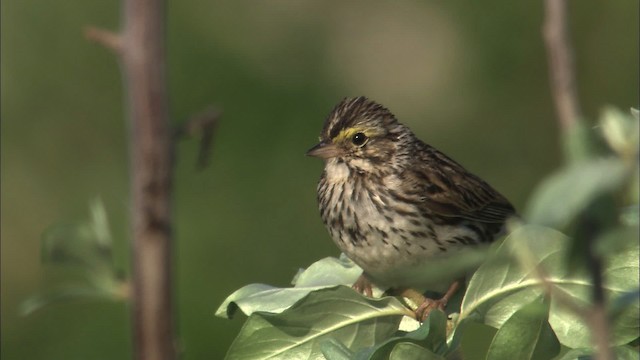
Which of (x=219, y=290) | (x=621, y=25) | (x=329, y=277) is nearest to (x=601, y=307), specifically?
(x=329, y=277)

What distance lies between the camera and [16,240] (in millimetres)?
6844

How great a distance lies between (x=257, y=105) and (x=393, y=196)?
254cm

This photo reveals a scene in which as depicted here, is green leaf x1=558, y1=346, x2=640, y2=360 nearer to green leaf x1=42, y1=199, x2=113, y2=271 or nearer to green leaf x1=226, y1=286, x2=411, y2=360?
green leaf x1=226, y1=286, x2=411, y2=360

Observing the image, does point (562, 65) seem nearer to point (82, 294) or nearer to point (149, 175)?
point (149, 175)

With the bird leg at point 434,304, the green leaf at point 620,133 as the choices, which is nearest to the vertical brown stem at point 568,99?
the green leaf at point 620,133

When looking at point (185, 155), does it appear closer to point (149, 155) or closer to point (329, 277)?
point (329, 277)

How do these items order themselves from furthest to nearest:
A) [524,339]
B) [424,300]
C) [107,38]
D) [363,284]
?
[363,284] < [424,300] < [524,339] < [107,38]

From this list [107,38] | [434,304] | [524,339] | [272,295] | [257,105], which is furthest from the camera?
[257,105]

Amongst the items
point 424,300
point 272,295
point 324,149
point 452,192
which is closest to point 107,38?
point 272,295

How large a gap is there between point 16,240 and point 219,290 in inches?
48.7

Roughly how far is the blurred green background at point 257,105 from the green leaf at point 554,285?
4.03 metres

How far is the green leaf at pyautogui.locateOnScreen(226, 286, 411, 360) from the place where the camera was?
220 cm

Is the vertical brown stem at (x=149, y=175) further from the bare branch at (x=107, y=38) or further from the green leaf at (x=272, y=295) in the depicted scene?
the green leaf at (x=272, y=295)

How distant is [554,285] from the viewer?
6.91ft
